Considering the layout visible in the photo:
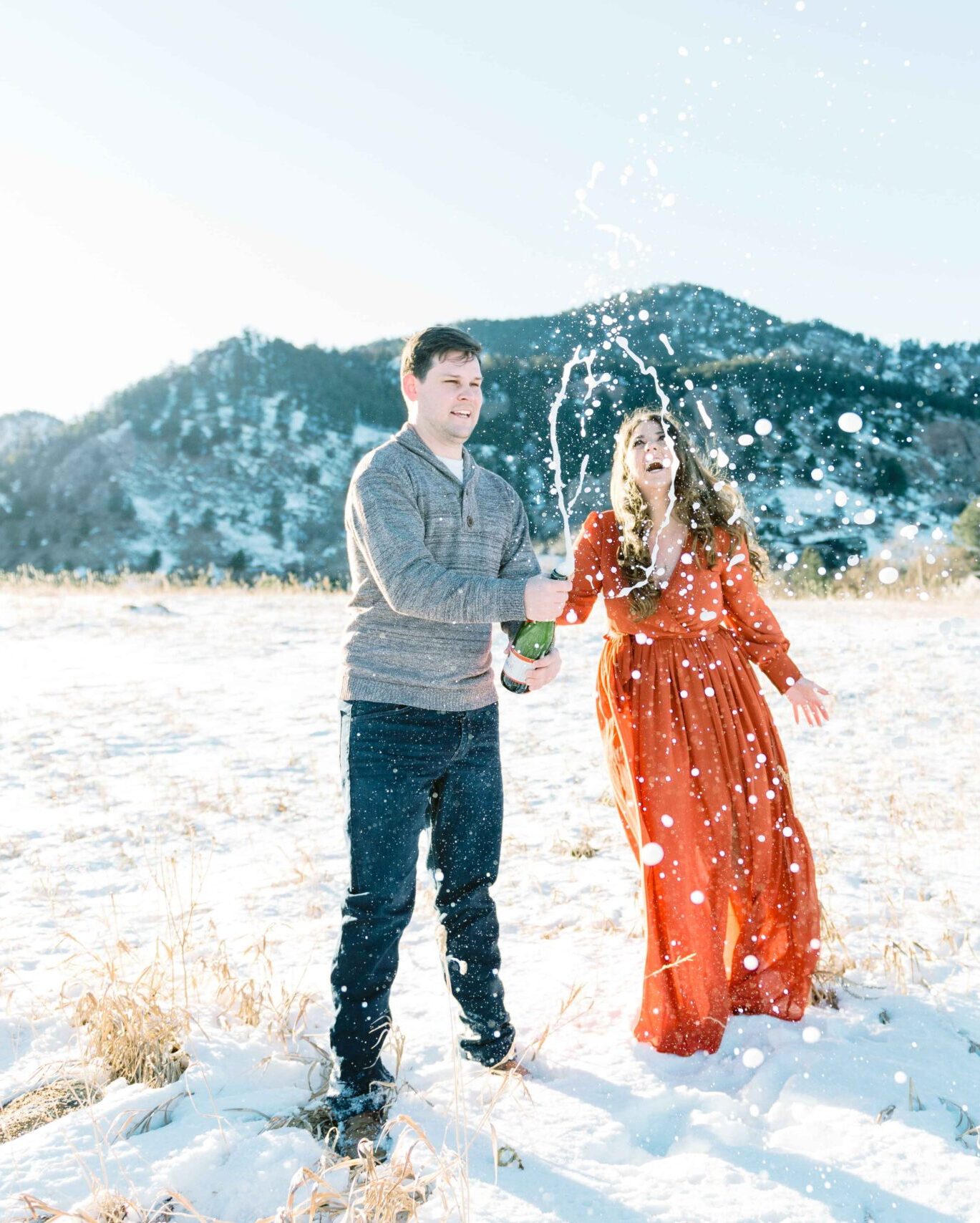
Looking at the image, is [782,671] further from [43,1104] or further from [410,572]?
[43,1104]

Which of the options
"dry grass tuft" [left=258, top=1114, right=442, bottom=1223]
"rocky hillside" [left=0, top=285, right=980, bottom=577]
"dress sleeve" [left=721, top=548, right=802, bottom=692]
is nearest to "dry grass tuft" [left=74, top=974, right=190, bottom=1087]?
"dry grass tuft" [left=258, top=1114, right=442, bottom=1223]

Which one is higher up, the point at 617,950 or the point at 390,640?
the point at 390,640

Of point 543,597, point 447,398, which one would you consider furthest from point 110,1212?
point 447,398

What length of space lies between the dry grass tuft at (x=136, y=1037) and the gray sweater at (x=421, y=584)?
1.08 meters

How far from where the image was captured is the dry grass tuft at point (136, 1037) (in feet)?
7.60

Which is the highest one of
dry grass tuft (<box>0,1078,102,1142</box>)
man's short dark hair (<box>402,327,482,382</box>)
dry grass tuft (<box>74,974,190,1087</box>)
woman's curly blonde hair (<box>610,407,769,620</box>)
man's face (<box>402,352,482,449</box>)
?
man's short dark hair (<box>402,327,482,382</box>)

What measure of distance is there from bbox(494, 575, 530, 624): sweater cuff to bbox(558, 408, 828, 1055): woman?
0.65m

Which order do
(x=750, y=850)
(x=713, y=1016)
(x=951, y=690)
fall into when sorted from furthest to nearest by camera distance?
(x=951, y=690) < (x=750, y=850) < (x=713, y=1016)

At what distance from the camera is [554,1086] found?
7.75ft

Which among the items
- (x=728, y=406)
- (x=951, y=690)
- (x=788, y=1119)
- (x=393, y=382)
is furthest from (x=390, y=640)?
(x=393, y=382)

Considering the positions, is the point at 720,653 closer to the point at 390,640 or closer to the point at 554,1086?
the point at 390,640

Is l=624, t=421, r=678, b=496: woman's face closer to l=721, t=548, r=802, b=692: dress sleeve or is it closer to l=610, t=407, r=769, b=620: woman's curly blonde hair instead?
l=610, t=407, r=769, b=620: woman's curly blonde hair

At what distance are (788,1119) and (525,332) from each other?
259 ft

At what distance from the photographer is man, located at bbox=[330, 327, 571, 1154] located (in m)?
2.15
